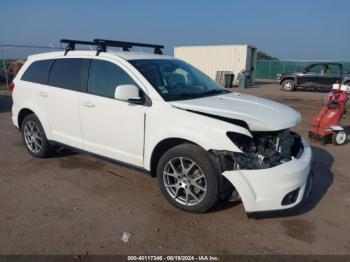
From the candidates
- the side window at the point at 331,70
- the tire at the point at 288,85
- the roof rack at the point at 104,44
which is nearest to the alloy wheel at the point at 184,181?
the roof rack at the point at 104,44

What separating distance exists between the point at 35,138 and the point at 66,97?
49.7 inches

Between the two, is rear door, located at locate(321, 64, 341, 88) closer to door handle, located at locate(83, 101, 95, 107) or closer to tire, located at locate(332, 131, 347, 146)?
tire, located at locate(332, 131, 347, 146)

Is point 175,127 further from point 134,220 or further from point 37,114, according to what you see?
point 37,114

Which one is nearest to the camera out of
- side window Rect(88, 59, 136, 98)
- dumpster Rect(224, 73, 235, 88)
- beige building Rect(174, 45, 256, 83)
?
side window Rect(88, 59, 136, 98)

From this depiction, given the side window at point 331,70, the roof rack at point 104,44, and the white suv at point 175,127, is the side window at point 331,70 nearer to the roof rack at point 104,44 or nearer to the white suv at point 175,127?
the roof rack at point 104,44

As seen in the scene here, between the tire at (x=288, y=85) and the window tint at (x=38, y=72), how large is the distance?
16738 millimetres

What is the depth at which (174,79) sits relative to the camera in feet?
13.8

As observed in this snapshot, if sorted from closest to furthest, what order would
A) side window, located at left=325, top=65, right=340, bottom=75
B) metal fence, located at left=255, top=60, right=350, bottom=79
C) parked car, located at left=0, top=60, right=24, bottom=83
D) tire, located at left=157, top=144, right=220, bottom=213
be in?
tire, located at left=157, top=144, right=220, bottom=213 → parked car, located at left=0, top=60, right=24, bottom=83 → side window, located at left=325, top=65, right=340, bottom=75 → metal fence, located at left=255, top=60, right=350, bottom=79

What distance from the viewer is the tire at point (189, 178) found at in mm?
3266

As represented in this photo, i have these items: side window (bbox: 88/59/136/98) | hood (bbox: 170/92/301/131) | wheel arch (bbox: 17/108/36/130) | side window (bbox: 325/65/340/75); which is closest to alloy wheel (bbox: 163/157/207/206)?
hood (bbox: 170/92/301/131)

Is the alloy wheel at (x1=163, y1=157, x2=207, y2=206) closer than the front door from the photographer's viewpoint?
Yes

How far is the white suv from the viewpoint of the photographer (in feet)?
10.4

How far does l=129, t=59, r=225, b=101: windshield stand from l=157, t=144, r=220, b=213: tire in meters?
0.72

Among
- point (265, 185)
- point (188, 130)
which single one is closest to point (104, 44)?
point (188, 130)
